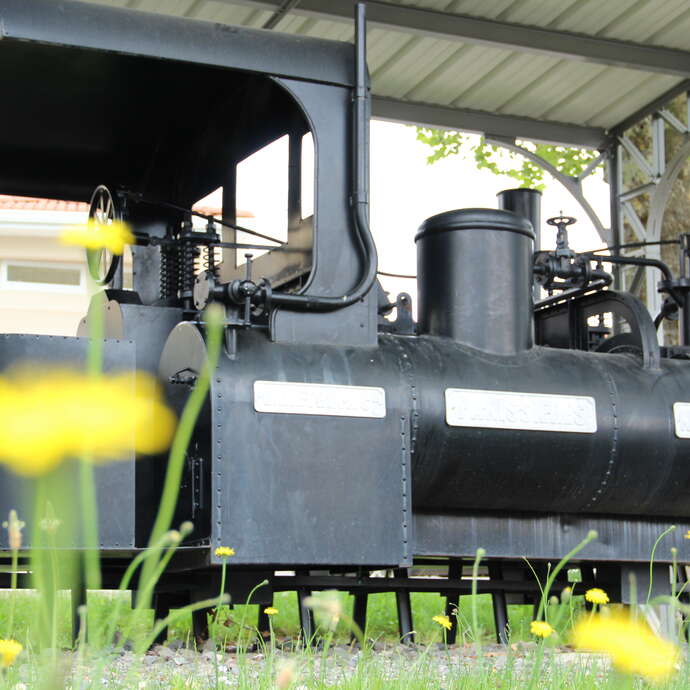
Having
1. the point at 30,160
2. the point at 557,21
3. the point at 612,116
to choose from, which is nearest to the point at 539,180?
the point at 612,116

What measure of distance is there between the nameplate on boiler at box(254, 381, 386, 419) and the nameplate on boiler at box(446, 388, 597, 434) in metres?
0.35

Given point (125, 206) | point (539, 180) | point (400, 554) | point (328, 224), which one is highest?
point (539, 180)

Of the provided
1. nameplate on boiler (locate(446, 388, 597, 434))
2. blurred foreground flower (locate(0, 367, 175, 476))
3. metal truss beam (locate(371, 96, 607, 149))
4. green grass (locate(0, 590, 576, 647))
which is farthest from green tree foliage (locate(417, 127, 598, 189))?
blurred foreground flower (locate(0, 367, 175, 476))

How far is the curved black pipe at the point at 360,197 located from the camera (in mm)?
4305

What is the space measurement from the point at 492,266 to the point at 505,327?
0.28 meters

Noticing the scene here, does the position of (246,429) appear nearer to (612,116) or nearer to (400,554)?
(400,554)

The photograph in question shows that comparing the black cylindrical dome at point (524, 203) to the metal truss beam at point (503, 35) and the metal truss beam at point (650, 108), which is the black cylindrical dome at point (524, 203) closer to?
the metal truss beam at point (503, 35)

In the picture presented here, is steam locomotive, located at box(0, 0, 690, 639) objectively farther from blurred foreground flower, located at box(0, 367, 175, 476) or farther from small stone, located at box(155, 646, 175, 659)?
blurred foreground flower, located at box(0, 367, 175, 476)

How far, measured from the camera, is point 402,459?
420 centimetres

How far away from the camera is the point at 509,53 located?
9.97 meters

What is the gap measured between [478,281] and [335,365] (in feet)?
3.07

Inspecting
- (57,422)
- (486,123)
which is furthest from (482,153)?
(57,422)

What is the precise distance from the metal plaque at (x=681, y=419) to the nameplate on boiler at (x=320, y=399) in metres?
1.38

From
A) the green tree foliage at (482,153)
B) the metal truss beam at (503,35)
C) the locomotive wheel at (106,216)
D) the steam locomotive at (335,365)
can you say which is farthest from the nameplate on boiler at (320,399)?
the green tree foliage at (482,153)
